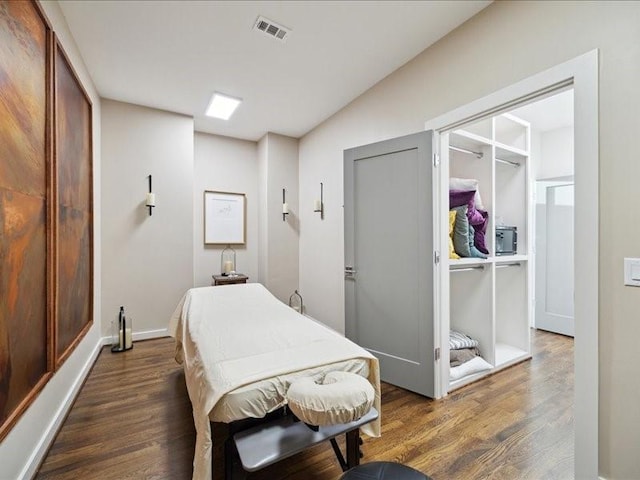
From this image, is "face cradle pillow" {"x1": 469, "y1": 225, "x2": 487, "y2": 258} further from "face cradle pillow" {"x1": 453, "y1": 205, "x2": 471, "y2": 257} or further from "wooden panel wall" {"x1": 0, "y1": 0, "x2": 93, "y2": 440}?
"wooden panel wall" {"x1": 0, "y1": 0, "x2": 93, "y2": 440}

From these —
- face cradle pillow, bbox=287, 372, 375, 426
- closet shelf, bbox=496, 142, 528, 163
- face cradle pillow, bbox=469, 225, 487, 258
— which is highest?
closet shelf, bbox=496, 142, 528, 163

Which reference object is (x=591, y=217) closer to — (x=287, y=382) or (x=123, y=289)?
(x=287, y=382)

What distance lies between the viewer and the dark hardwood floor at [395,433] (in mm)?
1582

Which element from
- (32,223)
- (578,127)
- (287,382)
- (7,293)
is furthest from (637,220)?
(32,223)

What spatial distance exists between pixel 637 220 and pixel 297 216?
3.71 meters

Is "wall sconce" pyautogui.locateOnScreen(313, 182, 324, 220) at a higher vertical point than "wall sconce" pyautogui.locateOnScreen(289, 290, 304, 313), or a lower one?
higher

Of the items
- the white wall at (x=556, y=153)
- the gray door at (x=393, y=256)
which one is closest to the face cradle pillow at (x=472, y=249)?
the gray door at (x=393, y=256)

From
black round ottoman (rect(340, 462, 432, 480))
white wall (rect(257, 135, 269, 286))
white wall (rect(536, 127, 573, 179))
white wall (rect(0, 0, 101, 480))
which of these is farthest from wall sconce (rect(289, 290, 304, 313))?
white wall (rect(536, 127, 573, 179))

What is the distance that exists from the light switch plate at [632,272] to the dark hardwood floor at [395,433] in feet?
3.63

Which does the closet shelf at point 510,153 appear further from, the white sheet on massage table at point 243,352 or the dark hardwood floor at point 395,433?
the white sheet on massage table at point 243,352

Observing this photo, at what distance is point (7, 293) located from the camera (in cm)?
129

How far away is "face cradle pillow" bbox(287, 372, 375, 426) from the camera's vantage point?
1130 mm

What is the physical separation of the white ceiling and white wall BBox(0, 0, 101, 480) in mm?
160

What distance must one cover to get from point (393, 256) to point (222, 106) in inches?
110
